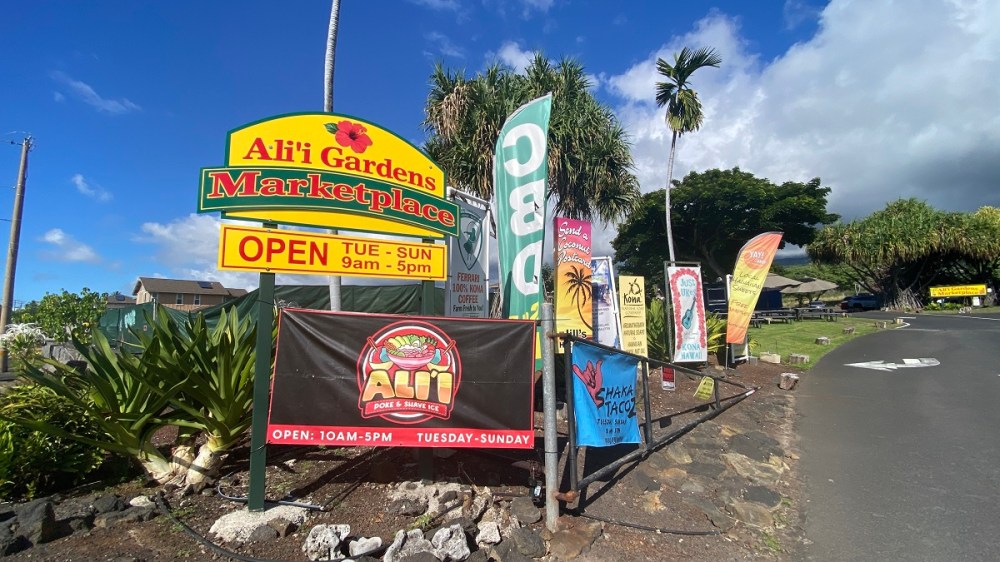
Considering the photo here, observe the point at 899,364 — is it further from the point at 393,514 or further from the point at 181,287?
the point at 181,287

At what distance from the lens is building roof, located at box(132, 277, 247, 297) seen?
198ft

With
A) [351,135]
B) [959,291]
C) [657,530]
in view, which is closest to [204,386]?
[351,135]

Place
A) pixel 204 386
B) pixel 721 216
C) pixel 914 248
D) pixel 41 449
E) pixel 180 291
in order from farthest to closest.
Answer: pixel 180 291 → pixel 914 248 → pixel 721 216 → pixel 204 386 → pixel 41 449

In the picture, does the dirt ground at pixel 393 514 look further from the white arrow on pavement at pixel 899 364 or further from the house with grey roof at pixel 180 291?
the house with grey roof at pixel 180 291

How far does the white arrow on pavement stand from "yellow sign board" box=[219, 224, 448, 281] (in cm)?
1300

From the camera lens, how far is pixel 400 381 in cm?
437

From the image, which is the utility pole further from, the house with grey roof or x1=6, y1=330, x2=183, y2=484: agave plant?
the house with grey roof

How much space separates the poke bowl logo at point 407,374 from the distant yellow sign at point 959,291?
59.9 m

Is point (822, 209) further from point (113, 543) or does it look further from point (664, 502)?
point (113, 543)

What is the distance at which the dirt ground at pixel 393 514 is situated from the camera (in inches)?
142

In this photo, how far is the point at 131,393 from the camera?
15.5 ft

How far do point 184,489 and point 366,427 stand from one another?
1772 millimetres

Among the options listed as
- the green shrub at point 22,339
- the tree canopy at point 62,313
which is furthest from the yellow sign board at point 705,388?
the tree canopy at point 62,313

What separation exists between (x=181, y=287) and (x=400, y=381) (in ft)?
226
